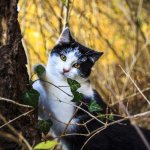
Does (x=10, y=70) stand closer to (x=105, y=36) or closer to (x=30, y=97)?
(x=30, y=97)

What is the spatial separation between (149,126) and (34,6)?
153 cm

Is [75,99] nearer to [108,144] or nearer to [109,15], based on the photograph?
[108,144]

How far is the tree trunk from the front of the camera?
1904 mm

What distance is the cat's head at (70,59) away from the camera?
9.12ft

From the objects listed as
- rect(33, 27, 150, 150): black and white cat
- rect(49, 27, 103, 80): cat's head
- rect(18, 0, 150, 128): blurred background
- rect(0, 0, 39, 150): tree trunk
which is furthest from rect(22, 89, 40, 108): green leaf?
rect(18, 0, 150, 128): blurred background

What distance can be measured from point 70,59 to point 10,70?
922 millimetres

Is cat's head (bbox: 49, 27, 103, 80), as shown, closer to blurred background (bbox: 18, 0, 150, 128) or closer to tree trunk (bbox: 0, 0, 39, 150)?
tree trunk (bbox: 0, 0, 39, 150)

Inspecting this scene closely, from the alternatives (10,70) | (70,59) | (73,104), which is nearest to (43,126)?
(10,70)

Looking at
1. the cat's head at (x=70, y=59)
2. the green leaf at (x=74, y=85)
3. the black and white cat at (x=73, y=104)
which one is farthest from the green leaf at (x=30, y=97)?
the cat's head at (x=70, y=59)

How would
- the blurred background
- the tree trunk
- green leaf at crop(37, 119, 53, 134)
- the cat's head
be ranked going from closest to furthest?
the tree trunk
green leaf at crop(37, 119, 53, 134)
the cat's head
the blurred background

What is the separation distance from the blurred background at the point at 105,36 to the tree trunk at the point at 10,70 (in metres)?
2.18

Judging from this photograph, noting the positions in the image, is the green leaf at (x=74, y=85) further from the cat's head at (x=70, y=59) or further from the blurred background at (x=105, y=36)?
the blurred background at (x=105, y=36)

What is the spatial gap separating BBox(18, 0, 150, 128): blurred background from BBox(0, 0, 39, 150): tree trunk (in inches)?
85.8

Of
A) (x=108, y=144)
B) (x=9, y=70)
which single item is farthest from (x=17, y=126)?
(x=108, y=144)
